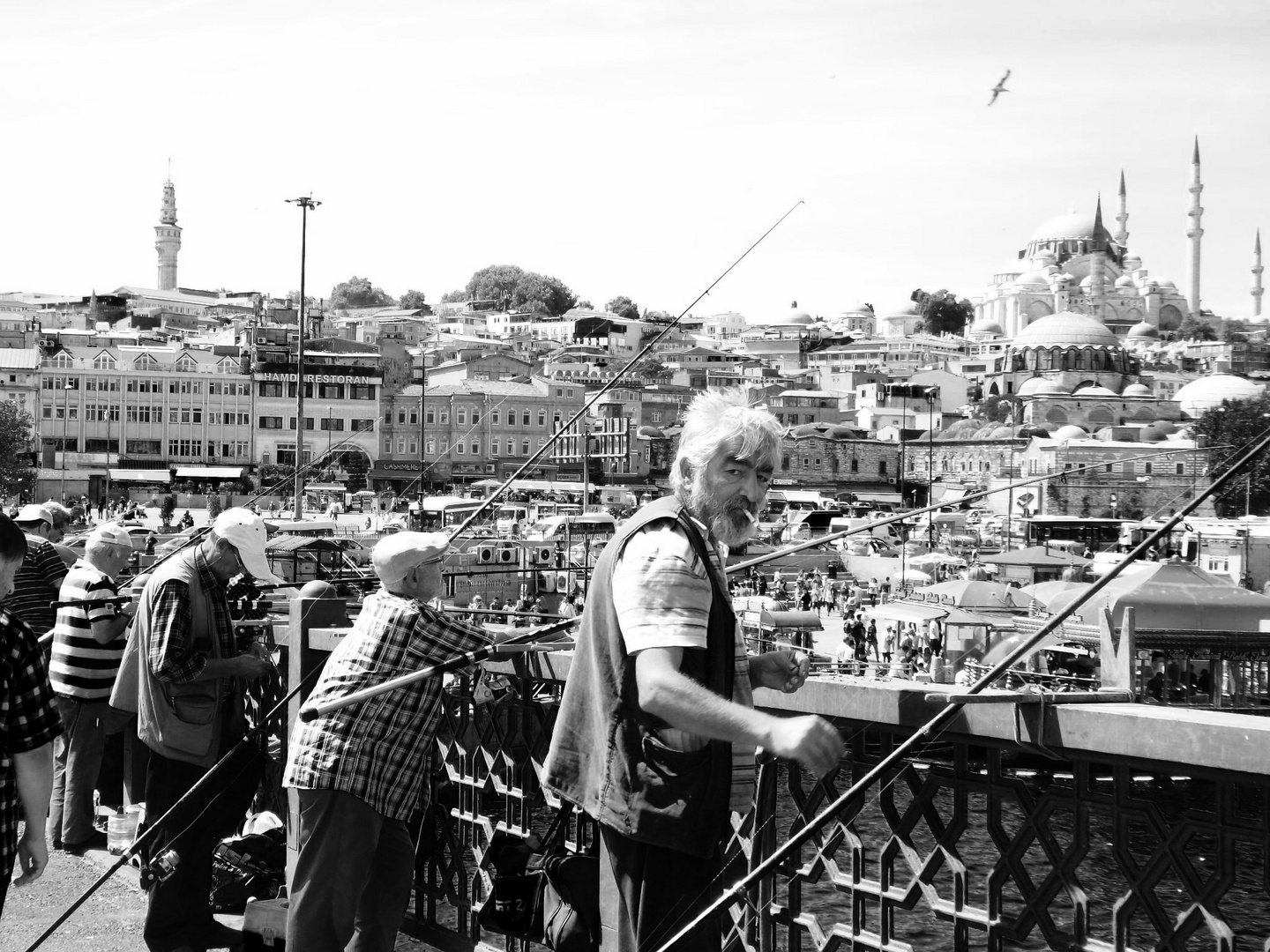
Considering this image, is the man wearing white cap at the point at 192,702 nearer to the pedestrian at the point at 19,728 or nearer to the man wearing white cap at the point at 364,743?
the man wearing white cap at the point at 364,743

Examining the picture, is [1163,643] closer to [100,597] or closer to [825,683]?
[100,597]

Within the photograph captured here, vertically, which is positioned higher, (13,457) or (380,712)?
(380,712)

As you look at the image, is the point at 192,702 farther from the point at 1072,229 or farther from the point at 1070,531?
the point at 1072,229

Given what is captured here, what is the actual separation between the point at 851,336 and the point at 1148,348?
24910mm

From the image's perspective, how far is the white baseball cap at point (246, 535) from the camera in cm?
377

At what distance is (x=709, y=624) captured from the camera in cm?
228

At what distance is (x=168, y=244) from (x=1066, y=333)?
82.5m

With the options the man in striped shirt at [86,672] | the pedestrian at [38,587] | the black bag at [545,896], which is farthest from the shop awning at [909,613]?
the black bag at [545,896]

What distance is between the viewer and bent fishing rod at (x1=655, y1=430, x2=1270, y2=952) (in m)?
2.13

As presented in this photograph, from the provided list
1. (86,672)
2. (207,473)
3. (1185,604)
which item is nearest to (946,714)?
(86,672)

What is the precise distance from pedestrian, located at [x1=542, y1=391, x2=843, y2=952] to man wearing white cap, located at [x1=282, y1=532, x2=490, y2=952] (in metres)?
0.73

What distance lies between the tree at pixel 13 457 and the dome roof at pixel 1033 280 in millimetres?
97894

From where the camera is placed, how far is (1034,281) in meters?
138

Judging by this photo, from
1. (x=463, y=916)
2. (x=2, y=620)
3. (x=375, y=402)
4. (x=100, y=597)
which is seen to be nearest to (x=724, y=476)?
(x=2, y=620)
